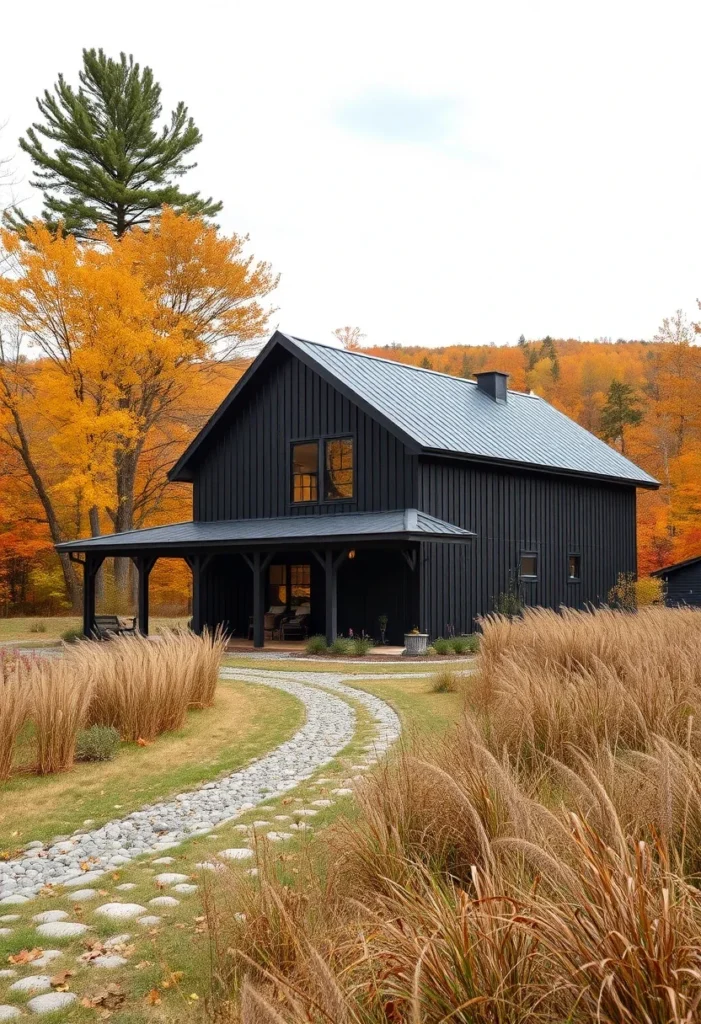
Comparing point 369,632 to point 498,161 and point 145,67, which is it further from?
point 145,67

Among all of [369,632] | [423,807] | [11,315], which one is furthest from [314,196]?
[423,807]

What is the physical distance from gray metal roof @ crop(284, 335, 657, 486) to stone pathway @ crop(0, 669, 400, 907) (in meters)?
11.1

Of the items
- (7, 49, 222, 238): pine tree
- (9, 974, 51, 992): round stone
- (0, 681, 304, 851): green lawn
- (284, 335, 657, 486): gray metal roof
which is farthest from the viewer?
(7, 49, 222, 238): pine tree

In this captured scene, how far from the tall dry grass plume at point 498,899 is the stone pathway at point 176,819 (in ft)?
3.93

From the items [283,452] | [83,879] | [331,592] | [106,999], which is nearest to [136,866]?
[83,879]

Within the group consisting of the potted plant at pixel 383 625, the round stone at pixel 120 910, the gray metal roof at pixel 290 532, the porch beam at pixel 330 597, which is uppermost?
the gray metal roof at pixel 290 532

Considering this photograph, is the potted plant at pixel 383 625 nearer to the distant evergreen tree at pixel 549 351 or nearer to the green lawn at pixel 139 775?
the green lawn at pixel 139 775

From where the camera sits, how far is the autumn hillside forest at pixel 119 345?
28.1 meters

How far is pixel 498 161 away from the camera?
634 inches

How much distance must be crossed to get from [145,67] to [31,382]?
531 inches

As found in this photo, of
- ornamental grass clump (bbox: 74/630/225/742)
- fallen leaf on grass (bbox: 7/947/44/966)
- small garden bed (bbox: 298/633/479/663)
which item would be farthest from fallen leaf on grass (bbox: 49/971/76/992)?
→ small garden bed (bbox: 298/633/479/663)

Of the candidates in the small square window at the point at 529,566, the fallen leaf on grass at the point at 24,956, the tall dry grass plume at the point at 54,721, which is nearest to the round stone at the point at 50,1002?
the fallen leaf on grass at the point at 24,956

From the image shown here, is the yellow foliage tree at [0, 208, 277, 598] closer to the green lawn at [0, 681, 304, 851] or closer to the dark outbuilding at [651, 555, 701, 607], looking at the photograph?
the dark outbuilding at [651, 555, 701, 607]

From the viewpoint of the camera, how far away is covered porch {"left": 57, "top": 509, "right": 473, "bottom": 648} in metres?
19.4
